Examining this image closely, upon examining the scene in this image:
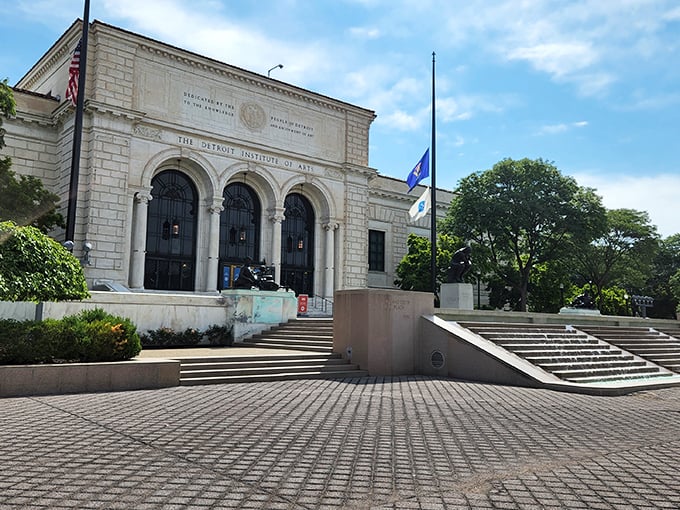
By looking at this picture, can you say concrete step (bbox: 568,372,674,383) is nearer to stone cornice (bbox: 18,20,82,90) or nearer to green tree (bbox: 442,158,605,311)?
green tree (bbox: 442,158,605,311)

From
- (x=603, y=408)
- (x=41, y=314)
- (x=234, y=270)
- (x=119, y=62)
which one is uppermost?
(x=119, y=62)

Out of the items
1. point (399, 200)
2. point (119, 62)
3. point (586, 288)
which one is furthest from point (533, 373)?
point (586, 288)

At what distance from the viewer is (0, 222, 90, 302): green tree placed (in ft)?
39.3

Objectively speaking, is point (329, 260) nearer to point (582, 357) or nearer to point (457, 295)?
point (457, 295)

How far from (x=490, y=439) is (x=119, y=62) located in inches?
1091

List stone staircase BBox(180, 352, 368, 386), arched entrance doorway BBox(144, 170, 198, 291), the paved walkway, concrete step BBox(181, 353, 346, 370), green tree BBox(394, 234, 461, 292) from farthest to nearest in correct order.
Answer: green tree BBox(394, 234, 461, 292), arched entrance doorway BBox(144, 170, 198, 291), concrete step BBox(181, 353, 346, 370), stone staircase BBox(180, 352, 368, 386), the paved walkway

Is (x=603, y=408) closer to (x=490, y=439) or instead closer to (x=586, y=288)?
(x=490, y=439)

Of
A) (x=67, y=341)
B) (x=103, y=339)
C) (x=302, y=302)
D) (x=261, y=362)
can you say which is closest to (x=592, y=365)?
(x=261, y=362)

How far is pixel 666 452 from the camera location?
702cm

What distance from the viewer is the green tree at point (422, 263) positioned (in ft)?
126

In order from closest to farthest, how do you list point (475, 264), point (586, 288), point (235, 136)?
point (235, 136)
point (475, 264)
point (586, 288)

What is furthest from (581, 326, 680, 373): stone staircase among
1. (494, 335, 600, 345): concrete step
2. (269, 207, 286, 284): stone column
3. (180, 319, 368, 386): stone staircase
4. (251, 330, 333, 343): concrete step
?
(269, 207, 286, 284): stone column

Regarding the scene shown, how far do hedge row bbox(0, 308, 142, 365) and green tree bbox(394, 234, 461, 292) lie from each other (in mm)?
27733

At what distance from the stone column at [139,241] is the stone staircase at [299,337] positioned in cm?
1065
